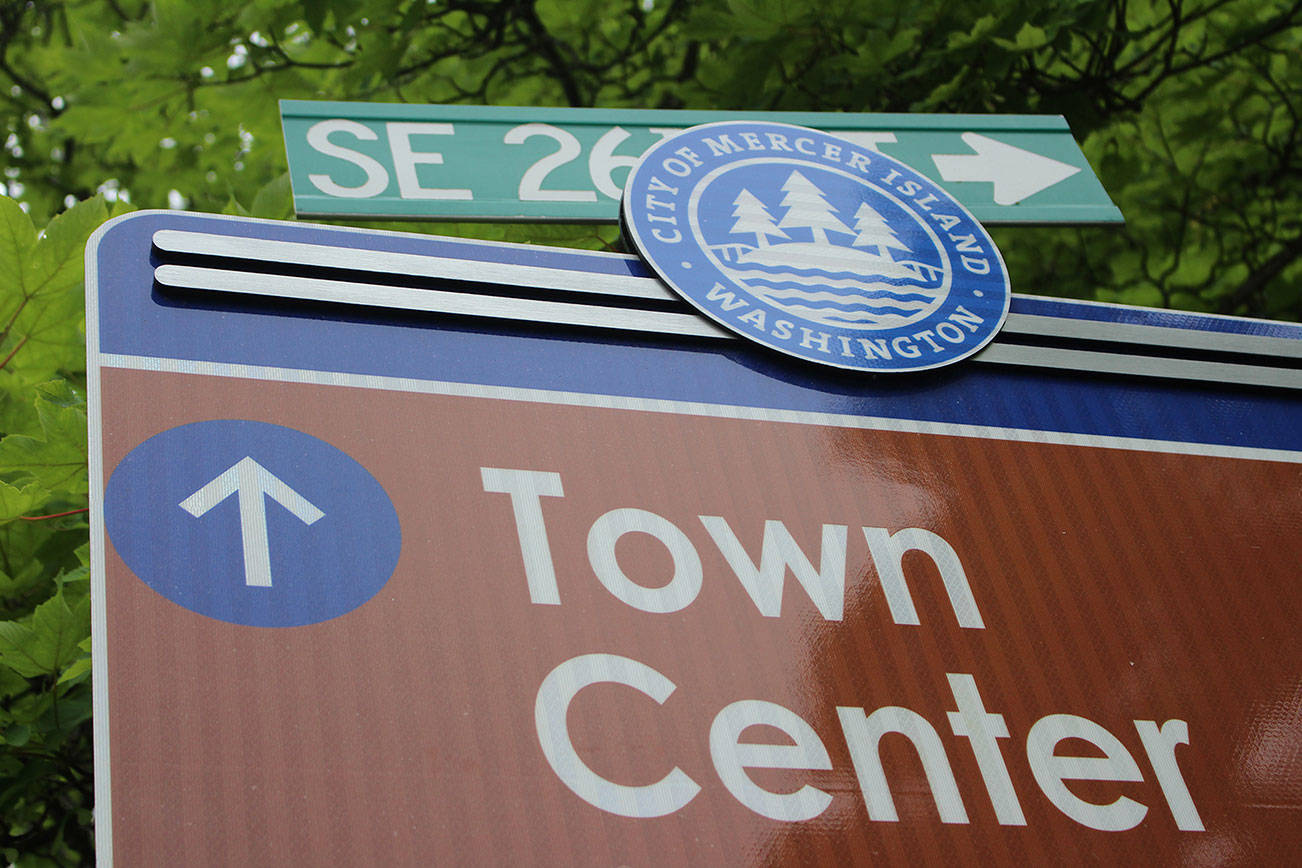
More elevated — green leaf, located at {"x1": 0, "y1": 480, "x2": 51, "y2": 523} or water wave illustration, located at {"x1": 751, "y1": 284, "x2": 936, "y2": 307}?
water wave illustration, located at {"x1": 751, "y1": 284, "x2": 936, "y2": 307}

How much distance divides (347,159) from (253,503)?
A: 3.08 feet

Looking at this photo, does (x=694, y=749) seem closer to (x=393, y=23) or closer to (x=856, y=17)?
(x=856, y=17)

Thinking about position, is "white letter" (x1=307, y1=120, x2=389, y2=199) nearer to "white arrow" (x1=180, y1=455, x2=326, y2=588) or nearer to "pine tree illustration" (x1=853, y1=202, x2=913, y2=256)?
"white arrow" (x1=180, y1=455, x2=326, y2=588)

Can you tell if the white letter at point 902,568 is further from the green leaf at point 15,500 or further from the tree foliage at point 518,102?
the green leaf at point 15,500

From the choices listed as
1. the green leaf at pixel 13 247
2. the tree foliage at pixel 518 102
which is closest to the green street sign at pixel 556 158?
the tree foliage at pixel 518 102

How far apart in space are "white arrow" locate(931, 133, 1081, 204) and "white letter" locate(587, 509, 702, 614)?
1.23 m

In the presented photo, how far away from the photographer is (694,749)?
1653 millimetres

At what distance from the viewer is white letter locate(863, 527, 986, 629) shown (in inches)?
74.7

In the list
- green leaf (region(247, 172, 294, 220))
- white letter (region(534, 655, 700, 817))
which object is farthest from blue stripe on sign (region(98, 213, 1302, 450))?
green leaf (region(247, 172, 294, 220))

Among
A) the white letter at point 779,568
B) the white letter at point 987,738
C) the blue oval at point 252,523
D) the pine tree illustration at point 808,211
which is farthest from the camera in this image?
the pine tree illustration at point 808,211

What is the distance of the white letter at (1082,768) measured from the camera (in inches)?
68.5

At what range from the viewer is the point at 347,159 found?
95.1 inches

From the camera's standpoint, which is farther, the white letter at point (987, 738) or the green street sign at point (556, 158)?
the green street sign at point (556, 158)

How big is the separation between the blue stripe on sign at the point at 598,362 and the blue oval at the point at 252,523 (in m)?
0.17
